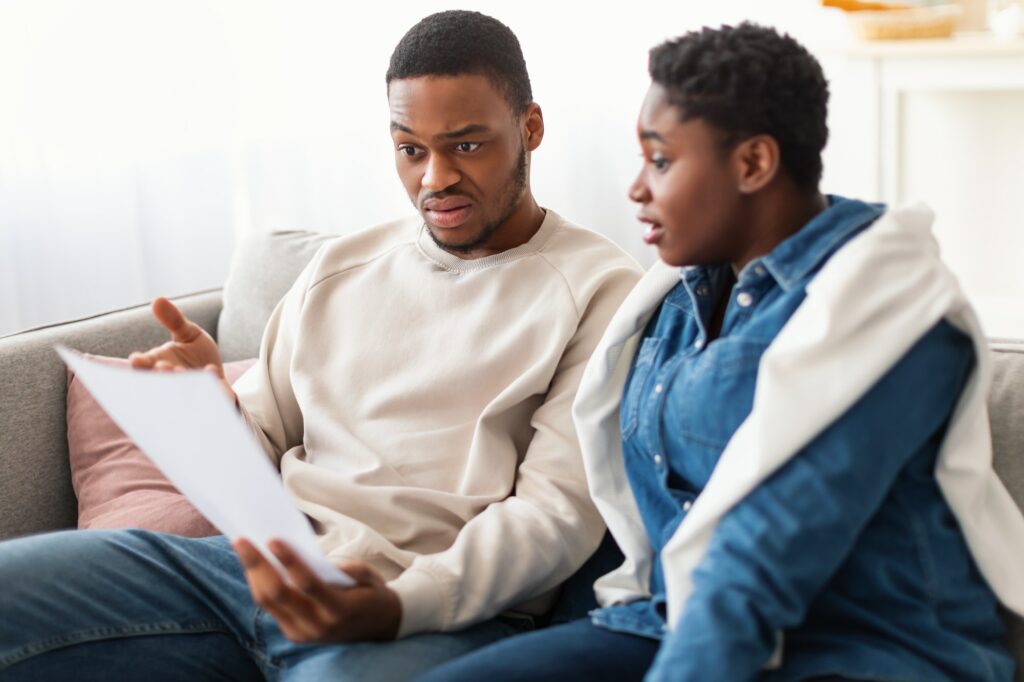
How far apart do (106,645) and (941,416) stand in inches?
34.3

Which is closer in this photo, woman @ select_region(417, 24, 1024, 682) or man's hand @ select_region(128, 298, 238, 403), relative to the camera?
woman @ select_region(417, 24, 1024, 682)

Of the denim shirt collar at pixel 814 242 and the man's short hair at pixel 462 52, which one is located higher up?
the man's short hair at pixel 462 52

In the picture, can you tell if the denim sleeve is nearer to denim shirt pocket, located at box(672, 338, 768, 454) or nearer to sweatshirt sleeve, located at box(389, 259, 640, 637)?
denim shirt pocket, located at box(672, 338, 768, 454)

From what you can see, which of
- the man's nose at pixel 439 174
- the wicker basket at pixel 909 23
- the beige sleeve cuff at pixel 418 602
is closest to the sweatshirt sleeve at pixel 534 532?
the beige sleeve cuff at pixel 418 602

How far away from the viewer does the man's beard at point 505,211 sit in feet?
5.05

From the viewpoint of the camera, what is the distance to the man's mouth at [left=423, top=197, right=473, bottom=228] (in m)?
1.52

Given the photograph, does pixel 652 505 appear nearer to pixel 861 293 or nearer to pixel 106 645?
pixel 861 293

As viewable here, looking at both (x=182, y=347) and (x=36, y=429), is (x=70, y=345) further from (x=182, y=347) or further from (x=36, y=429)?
(x=182, y=347)

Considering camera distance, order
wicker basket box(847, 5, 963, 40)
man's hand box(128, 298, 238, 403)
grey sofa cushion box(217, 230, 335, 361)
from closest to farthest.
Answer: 1. man's hand box(128, 298, 238, 403)
2. grey sofa cushion box(217, 230, 335, 361)
3. wicker basket box(847, 5, 963, 40)

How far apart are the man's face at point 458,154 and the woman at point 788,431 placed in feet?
1.10

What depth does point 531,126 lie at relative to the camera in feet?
5.28

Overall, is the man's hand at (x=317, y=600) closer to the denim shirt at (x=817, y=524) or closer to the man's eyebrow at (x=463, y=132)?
the denim shirt at (x=817, y=524)

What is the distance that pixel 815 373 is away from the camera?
3.43ft

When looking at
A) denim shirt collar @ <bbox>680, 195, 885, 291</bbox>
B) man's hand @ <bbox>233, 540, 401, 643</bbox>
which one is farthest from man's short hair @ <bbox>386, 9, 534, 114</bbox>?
man's hand @ <bbox>233, 540, 401, 643</bbox>
